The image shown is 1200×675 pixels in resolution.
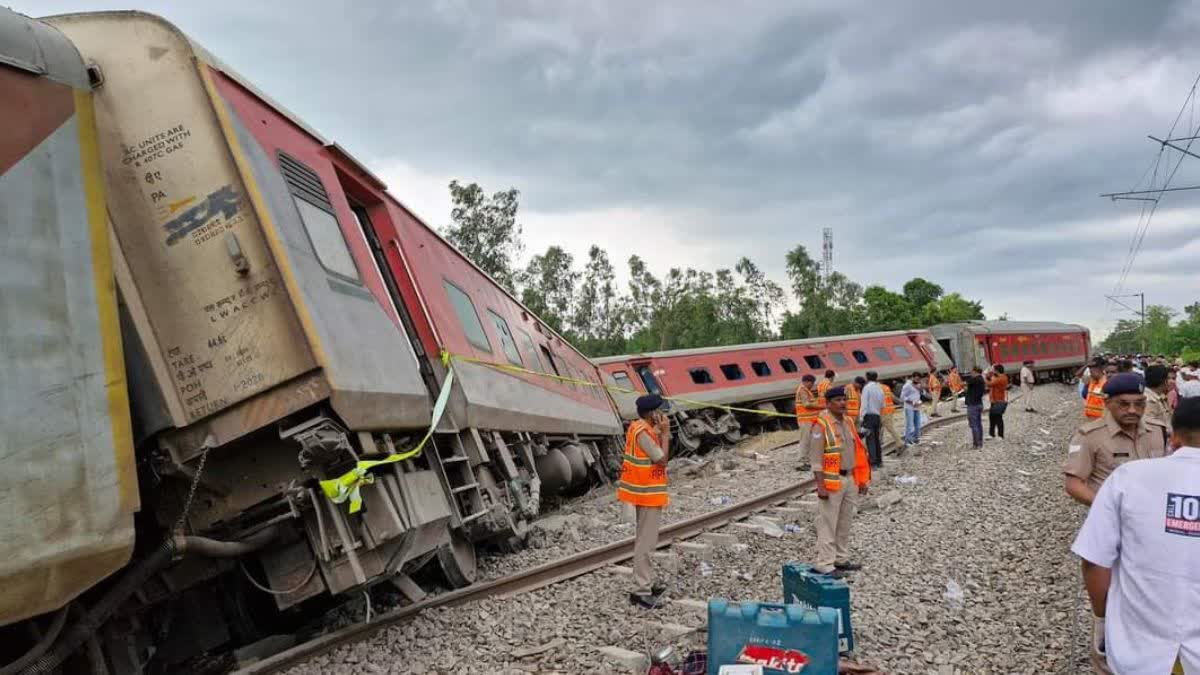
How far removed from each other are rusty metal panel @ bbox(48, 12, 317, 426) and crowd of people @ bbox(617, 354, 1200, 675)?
3.06 meters

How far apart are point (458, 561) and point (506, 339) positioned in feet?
10.5

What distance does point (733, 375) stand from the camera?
19750 millimetres

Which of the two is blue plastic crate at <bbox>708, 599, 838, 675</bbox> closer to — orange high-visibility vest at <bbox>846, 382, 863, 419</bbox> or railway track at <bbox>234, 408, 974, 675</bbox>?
railway track at <bbox>234, 408, 974, 675</bbox>

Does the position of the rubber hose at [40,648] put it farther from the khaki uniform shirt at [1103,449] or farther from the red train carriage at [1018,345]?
the red train carriage at [1018,345]

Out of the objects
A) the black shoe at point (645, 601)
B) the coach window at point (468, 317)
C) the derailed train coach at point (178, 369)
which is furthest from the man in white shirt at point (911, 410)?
the derailed train coach at point (178, 369)

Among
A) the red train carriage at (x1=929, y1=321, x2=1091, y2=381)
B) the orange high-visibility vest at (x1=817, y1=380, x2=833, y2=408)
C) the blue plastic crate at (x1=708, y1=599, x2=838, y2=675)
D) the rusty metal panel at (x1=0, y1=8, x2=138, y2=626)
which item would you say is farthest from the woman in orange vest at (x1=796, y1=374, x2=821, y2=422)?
the red train carriage at (x1=929, y1=321, x2=1091, y2=381)

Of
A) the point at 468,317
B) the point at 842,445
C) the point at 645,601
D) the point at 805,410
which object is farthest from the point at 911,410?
the point at 645,601

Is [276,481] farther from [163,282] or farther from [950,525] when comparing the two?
[950,525]

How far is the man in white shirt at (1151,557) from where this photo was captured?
97.6 inches

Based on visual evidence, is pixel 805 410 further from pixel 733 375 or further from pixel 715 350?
pixel 733 375

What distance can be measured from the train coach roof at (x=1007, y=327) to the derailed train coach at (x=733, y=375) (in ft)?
23.0

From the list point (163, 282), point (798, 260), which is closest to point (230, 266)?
point (163, 282)

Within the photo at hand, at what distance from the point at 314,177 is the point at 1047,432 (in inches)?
656

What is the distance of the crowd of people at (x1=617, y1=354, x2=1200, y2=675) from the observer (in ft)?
8.21
